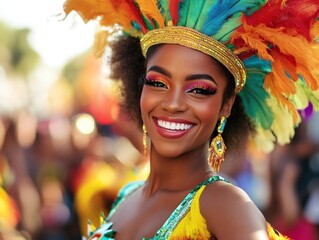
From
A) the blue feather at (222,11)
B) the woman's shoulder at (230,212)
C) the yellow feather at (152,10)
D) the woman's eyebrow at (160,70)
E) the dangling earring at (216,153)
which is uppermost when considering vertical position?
the yellow feather at (152,10)

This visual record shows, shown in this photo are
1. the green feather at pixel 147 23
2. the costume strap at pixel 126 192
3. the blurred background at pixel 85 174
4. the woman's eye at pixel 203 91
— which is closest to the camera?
the woman's eye at pixel 203 91

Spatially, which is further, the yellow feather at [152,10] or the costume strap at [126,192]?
the costume strap at [126,192]

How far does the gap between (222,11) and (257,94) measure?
1.81 feet

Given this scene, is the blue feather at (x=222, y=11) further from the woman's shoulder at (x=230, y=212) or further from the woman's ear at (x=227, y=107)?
the woman's shoulder at (x=230, y=212)

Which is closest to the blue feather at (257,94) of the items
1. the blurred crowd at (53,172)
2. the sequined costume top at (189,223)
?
the sequined costume top at (189,223)

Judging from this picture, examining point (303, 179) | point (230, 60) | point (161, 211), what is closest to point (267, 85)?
point (230, 60)

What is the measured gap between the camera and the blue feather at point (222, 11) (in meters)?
3.32

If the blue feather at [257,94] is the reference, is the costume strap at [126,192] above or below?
below

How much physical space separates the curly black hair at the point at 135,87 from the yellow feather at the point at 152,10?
418 millimetres

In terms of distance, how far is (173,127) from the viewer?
336 cm

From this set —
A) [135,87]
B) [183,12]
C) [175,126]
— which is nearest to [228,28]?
[183,12]

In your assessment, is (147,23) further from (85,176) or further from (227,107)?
(85,176)

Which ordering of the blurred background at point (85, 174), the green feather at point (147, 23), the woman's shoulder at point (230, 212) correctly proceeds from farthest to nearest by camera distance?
the blurred background at point (85, 174), the green feather at point (147, 23), the woman's shoulder at point (230, 212)

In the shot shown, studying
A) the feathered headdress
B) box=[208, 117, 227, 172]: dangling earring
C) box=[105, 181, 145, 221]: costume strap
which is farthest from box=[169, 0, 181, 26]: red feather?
box=[105, 181, 145, 221]: costume strap
